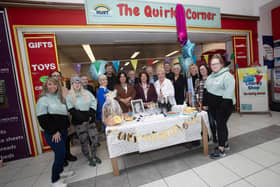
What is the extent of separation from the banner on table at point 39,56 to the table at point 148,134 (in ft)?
7.18

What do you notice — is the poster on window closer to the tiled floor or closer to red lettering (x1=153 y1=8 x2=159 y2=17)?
the tiled floor

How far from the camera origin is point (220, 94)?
2.05 metres

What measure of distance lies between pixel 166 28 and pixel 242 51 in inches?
119

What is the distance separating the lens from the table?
5.97 feet

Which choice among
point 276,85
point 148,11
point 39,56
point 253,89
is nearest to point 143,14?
point 148,11

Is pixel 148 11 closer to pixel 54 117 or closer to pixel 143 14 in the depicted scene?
pixel 143 14

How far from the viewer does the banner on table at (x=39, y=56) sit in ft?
9.06

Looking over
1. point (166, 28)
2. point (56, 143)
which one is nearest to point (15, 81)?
point (56, 143)

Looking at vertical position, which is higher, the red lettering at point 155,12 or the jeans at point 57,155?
the red lettering at point 155,12

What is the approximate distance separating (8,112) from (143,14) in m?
3.74

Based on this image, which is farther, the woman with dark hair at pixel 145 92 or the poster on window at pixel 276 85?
the poster on window at pixel 276 85

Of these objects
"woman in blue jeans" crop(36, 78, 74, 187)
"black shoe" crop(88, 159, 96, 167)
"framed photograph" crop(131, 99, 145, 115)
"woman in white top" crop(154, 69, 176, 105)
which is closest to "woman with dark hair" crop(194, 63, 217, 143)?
"woman in white top" crop(154, 69, 176, 105)

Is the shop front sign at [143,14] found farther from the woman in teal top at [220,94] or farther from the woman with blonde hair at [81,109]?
the woman in teal top at [220,94]

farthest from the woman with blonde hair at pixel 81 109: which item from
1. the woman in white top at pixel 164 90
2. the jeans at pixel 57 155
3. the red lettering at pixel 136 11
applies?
the red lettering at pixel 136 11
